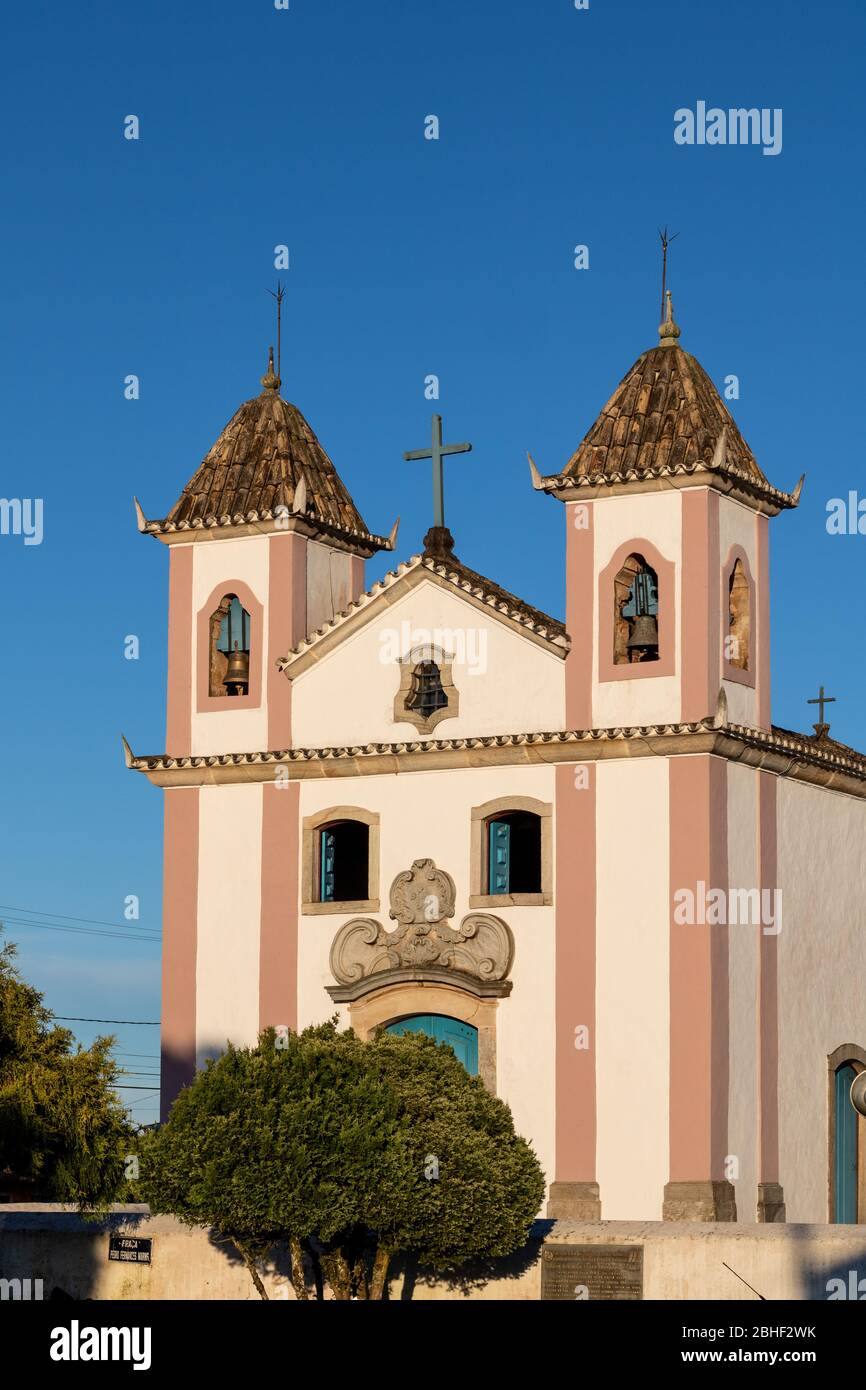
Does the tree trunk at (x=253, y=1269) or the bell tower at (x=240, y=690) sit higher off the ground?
the bell tower at (x=240, y=690)

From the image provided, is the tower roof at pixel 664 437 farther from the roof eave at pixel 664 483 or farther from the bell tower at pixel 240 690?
the bell tower at pixel 240 690

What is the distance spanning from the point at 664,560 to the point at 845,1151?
346 inches

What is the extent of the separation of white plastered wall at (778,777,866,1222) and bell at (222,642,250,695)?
7875 mm

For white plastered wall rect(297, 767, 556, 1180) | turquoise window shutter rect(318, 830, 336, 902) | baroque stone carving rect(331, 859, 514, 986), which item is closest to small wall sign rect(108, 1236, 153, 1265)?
white plastered wall rect(297, 767, 556, 1180)

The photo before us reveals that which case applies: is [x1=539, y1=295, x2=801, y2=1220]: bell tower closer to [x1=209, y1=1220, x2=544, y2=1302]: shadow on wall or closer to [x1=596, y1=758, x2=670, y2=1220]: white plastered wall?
[x1=596, y1=758, x2=670, y2=1220]: white plastered wall

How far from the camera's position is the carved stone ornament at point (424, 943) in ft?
107

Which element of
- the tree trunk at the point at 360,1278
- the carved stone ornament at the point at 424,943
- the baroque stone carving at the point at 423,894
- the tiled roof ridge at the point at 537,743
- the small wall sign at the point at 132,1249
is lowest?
the tree trunk at the point at 360,1278

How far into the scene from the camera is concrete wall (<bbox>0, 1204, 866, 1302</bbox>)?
2625 centimetres

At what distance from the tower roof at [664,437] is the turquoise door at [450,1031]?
23.7ft

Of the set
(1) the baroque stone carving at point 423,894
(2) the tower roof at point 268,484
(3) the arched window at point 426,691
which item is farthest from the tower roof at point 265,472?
(1) the baroque stone carving at point 423,894

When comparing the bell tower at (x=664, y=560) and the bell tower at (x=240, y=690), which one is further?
the bell tower at (x=240, y=690)

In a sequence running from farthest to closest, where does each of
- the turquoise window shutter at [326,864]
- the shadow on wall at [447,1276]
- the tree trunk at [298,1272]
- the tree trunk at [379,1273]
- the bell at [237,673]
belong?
1. the bell at [237,673]
2. the turquoise window shutter at [326,864]
3. the shadow on wall at [447,1276]
4. the tree trunk at [379,1273]
5. the tree trunk at [298,1272]

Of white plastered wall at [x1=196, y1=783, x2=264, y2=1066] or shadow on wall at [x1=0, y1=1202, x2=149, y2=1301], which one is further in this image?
white plastered wall at [x1=196, y1=783, x2=264, y2=1066]
